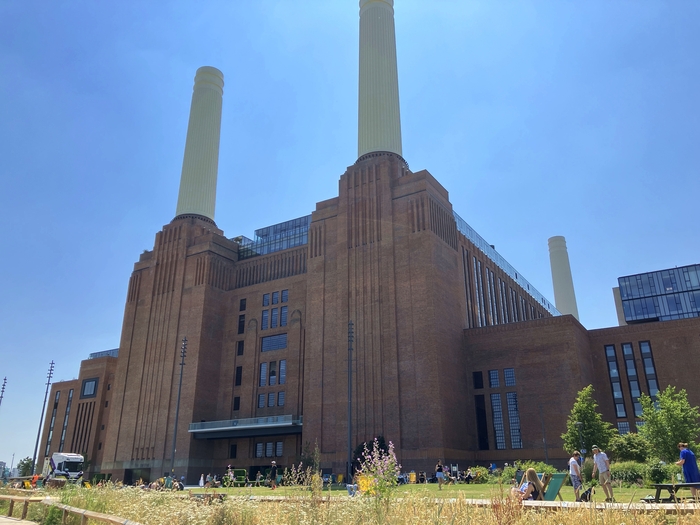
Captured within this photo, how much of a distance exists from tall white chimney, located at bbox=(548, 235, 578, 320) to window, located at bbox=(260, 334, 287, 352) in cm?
7221

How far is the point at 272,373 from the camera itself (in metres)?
64.1

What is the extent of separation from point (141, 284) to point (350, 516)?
71349 millimetres

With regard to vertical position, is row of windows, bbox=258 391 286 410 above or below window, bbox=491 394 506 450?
above

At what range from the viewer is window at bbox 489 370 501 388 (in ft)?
178

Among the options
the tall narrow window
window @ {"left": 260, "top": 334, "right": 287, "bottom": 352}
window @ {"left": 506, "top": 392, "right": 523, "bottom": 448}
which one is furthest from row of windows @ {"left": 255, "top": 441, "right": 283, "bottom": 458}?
the tall narrow window

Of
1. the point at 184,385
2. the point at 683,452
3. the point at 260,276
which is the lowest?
the point at 683,452

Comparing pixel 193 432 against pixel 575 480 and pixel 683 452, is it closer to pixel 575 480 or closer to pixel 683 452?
pixel 575 480

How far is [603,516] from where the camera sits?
27.9ft

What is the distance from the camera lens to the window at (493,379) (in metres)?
54.2

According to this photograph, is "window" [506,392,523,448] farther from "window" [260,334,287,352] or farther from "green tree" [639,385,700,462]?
"window" [260,334,287,352]

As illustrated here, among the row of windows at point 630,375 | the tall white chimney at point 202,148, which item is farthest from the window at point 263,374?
the row of windows at point 630,375

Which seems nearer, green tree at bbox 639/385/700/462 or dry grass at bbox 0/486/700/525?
dry grass at bbox 0/486/700/525

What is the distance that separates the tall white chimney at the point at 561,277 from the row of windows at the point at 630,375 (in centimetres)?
5930

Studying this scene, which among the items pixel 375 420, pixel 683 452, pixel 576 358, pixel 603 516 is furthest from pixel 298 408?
pixel 603 516
